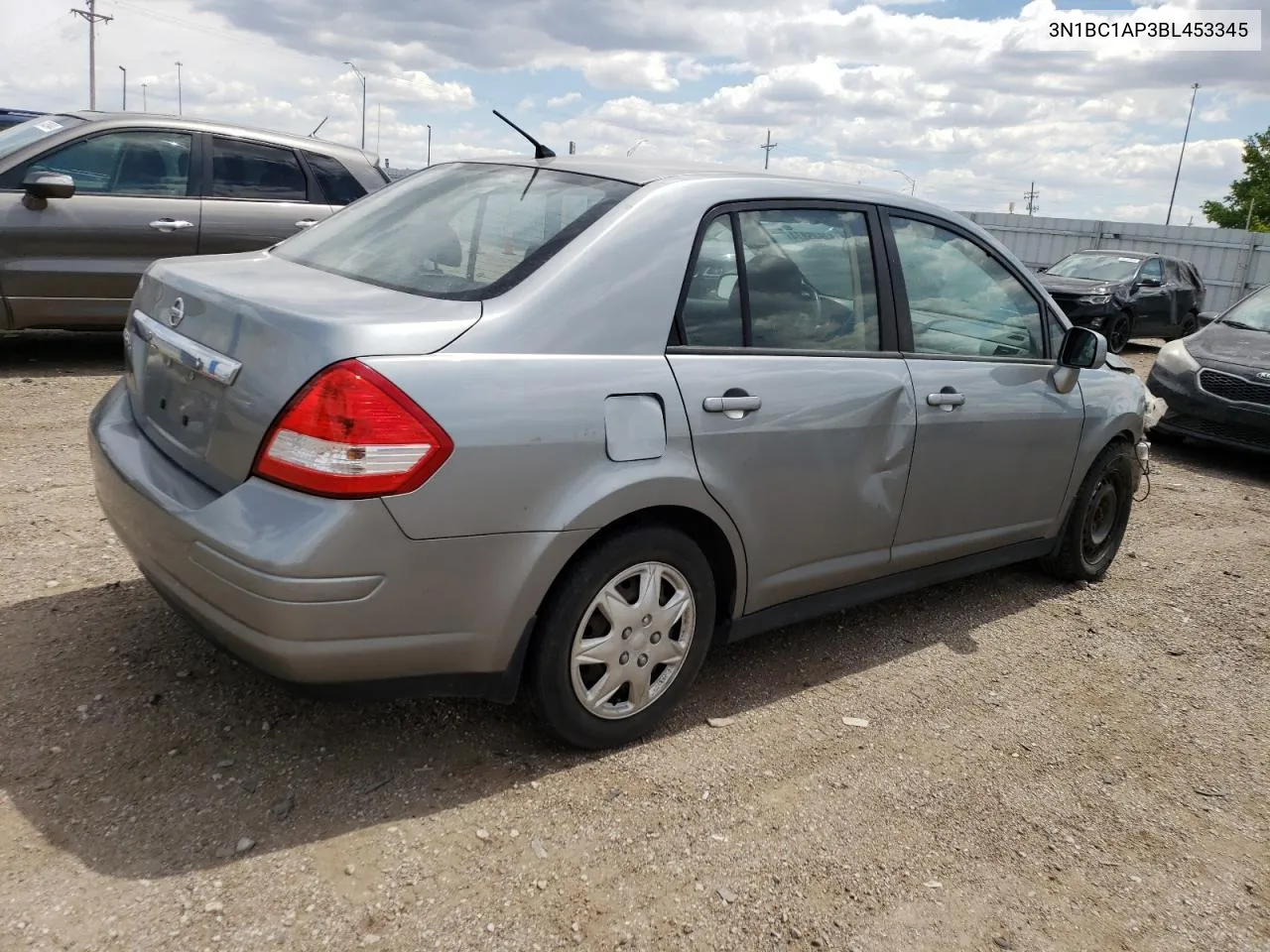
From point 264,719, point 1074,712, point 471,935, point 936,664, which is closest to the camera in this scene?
point 471,935

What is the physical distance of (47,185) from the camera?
7.01 meters

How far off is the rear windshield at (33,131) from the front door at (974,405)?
20.0 feet

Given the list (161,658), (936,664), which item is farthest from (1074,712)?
(161,658)

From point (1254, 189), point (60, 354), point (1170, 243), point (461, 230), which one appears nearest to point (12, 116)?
point (60, 354)

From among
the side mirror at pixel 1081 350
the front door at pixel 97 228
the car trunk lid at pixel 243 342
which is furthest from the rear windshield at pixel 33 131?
the side mirror at pixel 1081 350

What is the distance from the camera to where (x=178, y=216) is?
25.3 feet

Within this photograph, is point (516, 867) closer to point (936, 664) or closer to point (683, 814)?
point (683, 814)

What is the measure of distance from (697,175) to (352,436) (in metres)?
1.48

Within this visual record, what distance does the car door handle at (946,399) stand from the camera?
3838mm

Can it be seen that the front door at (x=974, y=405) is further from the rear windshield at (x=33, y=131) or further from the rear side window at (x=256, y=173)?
the rear windshield at (x=33, y=131)

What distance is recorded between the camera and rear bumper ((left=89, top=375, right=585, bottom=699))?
99.3 inches

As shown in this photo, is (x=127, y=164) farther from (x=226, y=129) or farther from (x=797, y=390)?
(x=797, y=390)

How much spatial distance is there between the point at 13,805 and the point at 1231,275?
24958 millimetres

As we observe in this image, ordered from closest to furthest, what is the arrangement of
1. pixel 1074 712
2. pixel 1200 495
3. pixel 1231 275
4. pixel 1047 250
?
pixel 1074 712, pixel 1200 495, pixel 1231 275, pixel 1047 250
